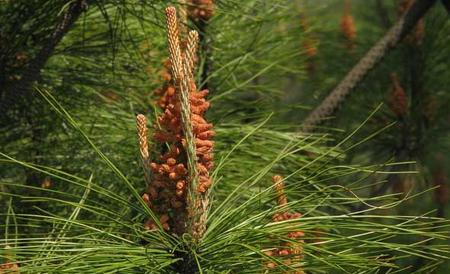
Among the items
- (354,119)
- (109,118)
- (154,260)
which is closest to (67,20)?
(109,118)

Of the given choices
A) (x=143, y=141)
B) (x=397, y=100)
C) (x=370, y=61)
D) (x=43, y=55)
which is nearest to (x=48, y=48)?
(x=43, y=55)

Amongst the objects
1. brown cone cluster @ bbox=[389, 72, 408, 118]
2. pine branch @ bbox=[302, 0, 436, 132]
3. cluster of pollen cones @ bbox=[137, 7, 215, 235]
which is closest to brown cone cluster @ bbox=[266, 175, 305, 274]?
cluster of pollen cones @ bbox=[137, 7, 215, 235]

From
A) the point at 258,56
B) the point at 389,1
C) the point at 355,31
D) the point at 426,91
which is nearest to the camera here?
the point at 258,56

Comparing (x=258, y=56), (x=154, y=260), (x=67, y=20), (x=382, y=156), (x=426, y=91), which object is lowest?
(x=382, y=156)

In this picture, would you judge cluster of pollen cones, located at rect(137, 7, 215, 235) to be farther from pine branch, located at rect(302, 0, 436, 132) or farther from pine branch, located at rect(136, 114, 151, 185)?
pine branch, located at rect(302, 0, 436, 132)

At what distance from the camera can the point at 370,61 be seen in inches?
108

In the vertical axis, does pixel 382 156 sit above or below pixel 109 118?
below

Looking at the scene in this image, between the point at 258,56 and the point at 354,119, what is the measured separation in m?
0.79

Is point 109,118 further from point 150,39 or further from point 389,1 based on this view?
point 389,1

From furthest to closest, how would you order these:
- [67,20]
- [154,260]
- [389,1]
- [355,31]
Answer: [389,1], [355,31], [67,20], [154,260]

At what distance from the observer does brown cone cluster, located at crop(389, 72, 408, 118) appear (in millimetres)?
3395

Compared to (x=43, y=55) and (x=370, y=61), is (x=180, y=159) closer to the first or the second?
(x=43, y=55)

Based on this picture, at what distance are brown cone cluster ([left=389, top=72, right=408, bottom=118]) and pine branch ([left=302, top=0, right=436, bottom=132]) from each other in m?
0.65

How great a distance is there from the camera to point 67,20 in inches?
76.1
